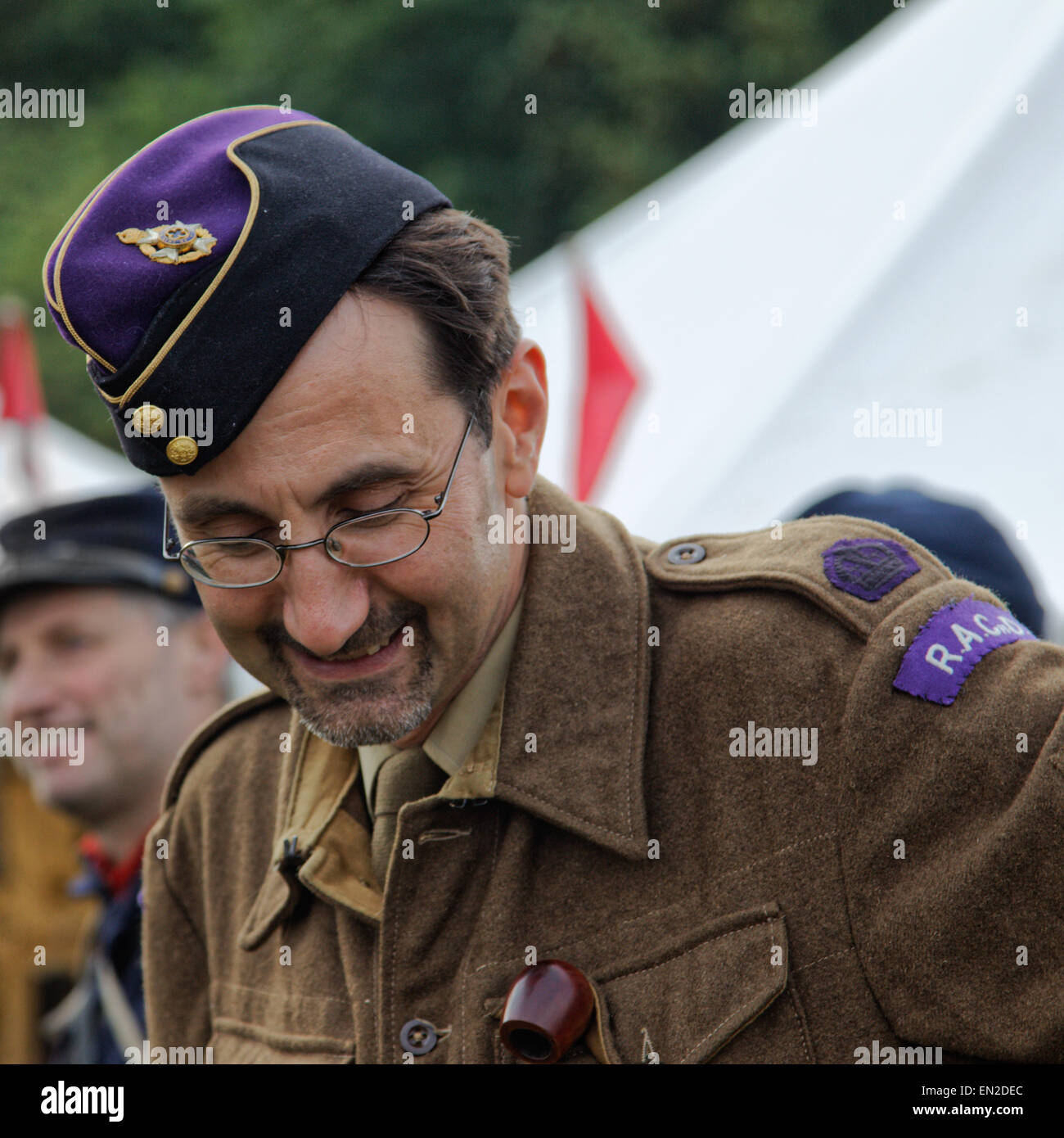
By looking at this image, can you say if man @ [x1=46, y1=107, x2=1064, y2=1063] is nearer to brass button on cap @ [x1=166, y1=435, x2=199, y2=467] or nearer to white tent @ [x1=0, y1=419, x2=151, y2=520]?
brass button on cap @ [x1=166, y1=435, x2=199, y2=467]

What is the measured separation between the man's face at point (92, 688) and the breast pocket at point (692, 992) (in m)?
2.19

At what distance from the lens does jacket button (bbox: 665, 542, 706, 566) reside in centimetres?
189

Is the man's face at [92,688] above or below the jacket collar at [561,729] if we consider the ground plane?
below

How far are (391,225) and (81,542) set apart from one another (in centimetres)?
237

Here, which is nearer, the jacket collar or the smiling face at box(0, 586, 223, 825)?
the jacket collar

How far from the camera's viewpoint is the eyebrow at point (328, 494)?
158 centimetres

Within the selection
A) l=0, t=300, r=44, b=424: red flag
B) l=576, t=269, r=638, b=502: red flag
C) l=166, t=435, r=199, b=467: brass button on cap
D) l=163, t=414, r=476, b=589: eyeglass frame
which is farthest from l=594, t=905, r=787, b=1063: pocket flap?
l=0, t=300, r=44, b=424: red flag

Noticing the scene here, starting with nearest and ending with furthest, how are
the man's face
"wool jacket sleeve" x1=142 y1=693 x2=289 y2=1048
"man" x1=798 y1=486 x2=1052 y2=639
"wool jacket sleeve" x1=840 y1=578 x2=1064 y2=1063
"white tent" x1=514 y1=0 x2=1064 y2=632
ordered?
"wool jacket sleeve" x1=840 y1=578 x2=1064 y2=1063, "wool jacket sleeve" x1=142 y1=693 x2=289 y2=1048, "man" x1=798 y1=486 x2=1052 y2=639, the man's face, "white tent" x1=514 y1=0 x2=1064 y2=632

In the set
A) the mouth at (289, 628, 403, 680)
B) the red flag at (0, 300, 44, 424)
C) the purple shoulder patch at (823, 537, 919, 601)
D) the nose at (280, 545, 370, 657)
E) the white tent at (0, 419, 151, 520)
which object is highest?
the purple shoulder patch at (823, 537, 919, 601)

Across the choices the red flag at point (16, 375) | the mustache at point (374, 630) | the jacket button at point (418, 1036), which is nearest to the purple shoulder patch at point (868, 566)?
the mustache at point (374, 630)

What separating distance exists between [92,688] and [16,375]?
2273 millimetres

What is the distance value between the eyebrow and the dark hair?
0.13 m

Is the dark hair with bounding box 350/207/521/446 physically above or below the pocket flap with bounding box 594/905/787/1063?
above

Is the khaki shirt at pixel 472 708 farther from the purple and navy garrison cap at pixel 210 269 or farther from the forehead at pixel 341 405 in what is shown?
the purple and navy garrison cap at pixel 210 269
